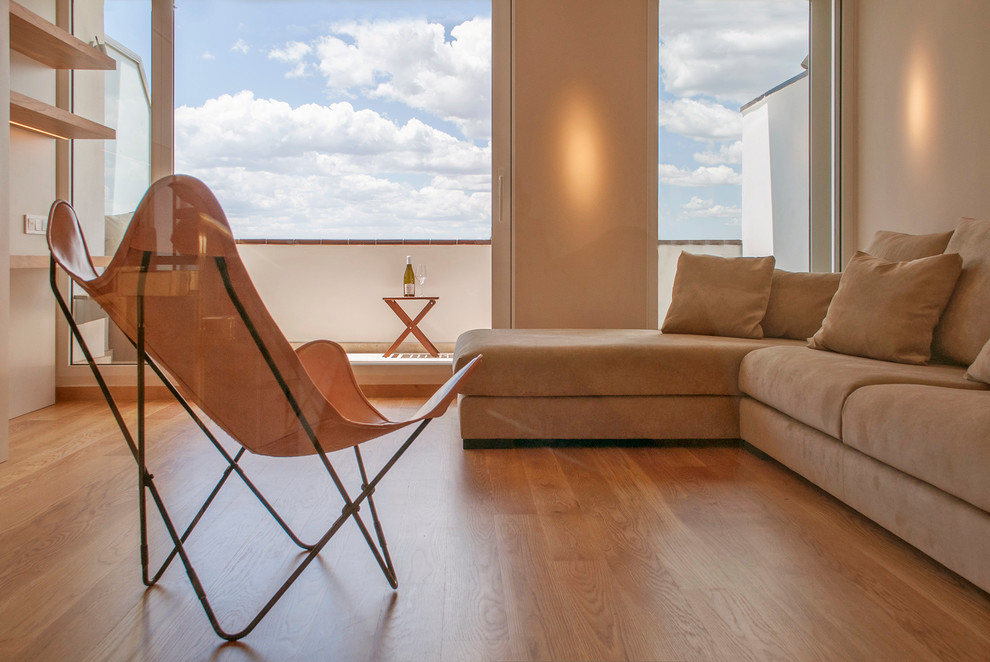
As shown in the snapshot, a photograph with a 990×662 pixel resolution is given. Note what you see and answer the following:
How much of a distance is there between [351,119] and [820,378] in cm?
533

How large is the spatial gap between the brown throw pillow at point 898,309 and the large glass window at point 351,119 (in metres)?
3.61

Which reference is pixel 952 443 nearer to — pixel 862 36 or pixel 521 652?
pixel 521 652

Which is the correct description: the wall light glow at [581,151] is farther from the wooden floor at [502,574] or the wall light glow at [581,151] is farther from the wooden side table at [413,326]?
the wooden floor at [502,574]

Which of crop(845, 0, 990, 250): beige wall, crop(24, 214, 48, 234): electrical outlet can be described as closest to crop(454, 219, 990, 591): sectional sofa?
crop(845, 0, 990, 250): beige wall

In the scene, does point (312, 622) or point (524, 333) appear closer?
point (312, 622)

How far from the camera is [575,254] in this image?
483 centimetres

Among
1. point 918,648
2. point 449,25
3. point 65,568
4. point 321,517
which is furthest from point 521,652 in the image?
point 449,25

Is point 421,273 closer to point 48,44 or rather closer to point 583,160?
point 583,160

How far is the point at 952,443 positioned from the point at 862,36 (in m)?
3.89

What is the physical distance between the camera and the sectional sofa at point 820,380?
1.87 m

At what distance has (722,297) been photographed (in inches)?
146

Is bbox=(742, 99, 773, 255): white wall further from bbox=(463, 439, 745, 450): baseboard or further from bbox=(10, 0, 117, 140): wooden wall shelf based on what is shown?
bbox=(10, 0, 117, 140): wooden wall shelf

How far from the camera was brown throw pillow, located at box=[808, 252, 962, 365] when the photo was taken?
2723 mm

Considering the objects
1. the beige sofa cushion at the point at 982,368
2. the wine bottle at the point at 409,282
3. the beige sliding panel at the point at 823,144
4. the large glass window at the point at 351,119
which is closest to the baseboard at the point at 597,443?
the beige sofa cushion at the point at 982,368
